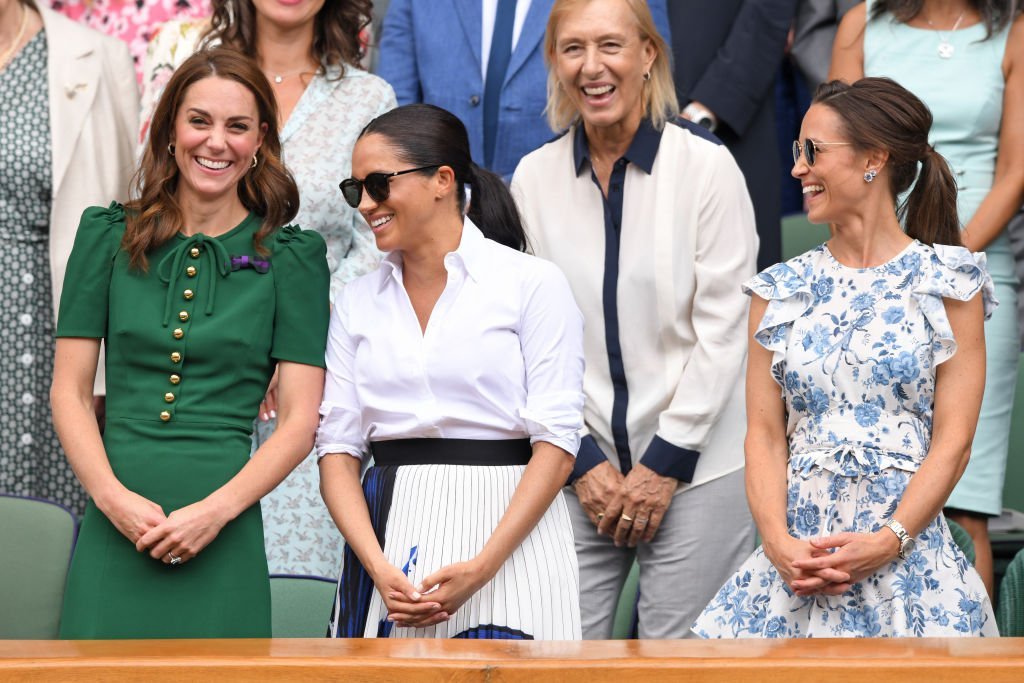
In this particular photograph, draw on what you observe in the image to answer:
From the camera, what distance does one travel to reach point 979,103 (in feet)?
13.8

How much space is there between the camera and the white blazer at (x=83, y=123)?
164 inches

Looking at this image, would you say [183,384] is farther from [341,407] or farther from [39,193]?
[39,193]

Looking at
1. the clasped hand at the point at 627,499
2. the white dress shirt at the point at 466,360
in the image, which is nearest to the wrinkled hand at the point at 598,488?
the clasped hand at the point at 627,499

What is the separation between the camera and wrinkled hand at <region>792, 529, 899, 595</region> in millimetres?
2855

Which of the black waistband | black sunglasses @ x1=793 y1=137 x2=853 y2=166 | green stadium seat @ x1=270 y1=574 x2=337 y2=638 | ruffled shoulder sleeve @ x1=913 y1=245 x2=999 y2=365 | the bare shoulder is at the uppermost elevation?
the bare shoulder

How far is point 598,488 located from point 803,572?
727 mm

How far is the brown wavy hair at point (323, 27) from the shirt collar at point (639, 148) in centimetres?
86

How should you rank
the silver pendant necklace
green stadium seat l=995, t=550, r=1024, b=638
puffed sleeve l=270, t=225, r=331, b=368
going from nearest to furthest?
puffed sleeve l=270, t=225, r=331, b=368 → green stadium seat l=995, t=550, r=1024, b=638 → the silver pendant necklace

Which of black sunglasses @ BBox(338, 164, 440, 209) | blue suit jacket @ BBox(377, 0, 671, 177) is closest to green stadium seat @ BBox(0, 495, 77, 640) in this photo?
black sunglasses @ BBox(338, 164, 440, 209)

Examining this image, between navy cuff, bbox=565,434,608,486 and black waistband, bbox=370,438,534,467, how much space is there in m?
0.58

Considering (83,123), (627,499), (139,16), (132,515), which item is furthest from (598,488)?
(139,16)

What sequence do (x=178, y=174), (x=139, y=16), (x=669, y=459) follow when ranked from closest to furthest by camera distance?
(x=178, y=174) < (x=669, y=459) < (x=139, y=16)

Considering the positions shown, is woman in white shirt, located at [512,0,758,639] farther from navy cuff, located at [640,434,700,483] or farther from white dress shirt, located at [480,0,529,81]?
white dress shirt, located at [480,0,529,81]

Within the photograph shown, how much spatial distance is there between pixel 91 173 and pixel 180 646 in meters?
2.39
